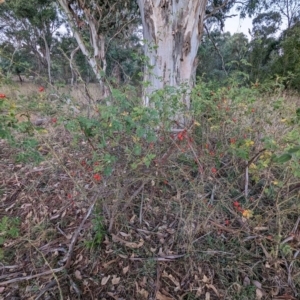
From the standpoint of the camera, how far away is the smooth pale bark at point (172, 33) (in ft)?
7.84

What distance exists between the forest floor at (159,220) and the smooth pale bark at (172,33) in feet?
3.41

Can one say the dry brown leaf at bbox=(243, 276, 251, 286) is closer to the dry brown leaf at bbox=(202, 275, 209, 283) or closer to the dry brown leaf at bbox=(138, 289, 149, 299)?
the dry brown leaf at bbox=(202, 275, 209, 283)

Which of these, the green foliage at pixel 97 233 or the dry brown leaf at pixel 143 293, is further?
the green foliage at pixel 97 233

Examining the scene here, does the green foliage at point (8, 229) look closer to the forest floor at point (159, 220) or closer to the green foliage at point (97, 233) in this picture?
the forest floor at point (159, 220)

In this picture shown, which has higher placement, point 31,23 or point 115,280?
point 31,23

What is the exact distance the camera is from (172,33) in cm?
245

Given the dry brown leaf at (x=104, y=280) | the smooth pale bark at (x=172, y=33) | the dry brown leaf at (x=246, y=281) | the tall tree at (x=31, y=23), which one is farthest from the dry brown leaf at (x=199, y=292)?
the tall tree at (x=31, y=23)

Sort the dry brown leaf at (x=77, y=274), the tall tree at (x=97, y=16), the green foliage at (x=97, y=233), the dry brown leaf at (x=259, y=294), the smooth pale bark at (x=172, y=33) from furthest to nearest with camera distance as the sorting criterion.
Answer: the tall tree at (x=97, y=16) < the smooth pale bark at (x=172, y=33) < the green foliage at (x=97, y=233) < the dry brown leaf at (x=77, y=274) < the dry brown leaf at (x=259, y=294)

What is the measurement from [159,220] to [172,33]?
2.18m

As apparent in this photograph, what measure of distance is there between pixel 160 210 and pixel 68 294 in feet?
2.47

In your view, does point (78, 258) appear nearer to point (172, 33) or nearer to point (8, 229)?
point (8, 229)

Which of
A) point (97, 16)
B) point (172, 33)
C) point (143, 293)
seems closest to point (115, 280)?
point (143, 293)

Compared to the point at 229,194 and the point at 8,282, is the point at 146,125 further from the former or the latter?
the point at 8,282

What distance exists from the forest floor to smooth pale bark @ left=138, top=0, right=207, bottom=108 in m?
1.04
